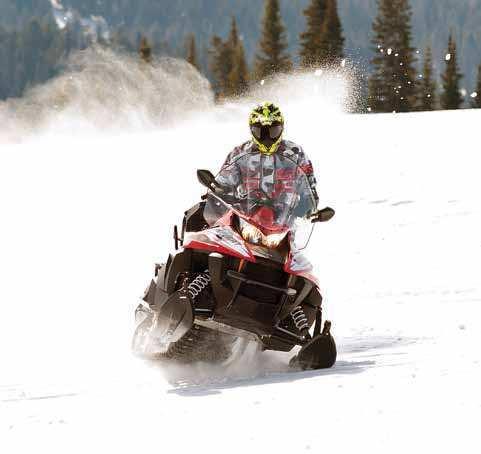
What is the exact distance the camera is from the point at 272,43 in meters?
61.2

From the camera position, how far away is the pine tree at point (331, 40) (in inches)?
2149

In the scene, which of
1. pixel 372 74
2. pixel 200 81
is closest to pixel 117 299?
pixel 200 81

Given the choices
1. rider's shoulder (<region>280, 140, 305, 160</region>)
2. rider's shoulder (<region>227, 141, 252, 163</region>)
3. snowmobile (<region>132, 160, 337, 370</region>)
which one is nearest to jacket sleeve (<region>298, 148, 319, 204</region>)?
rider's shoulder (<region>280, 140, 305, 160</region>)

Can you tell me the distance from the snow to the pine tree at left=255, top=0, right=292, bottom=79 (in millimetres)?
29062

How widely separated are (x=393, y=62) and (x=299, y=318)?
168 ft

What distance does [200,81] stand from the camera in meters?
32.5

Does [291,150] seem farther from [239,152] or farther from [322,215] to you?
[322,215]

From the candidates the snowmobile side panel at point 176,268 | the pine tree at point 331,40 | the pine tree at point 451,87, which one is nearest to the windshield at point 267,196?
the snowmobile side panel at point 176,268

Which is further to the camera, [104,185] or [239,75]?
[239,75]

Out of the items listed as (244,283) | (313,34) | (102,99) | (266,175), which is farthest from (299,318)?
(313,34)

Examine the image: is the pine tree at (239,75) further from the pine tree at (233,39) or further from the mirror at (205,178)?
the mirror at (205,178)

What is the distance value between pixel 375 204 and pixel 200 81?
1579 cm

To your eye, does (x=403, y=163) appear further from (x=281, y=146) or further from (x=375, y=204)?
(x=281, y=146)

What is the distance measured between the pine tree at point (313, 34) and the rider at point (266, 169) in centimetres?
4823
